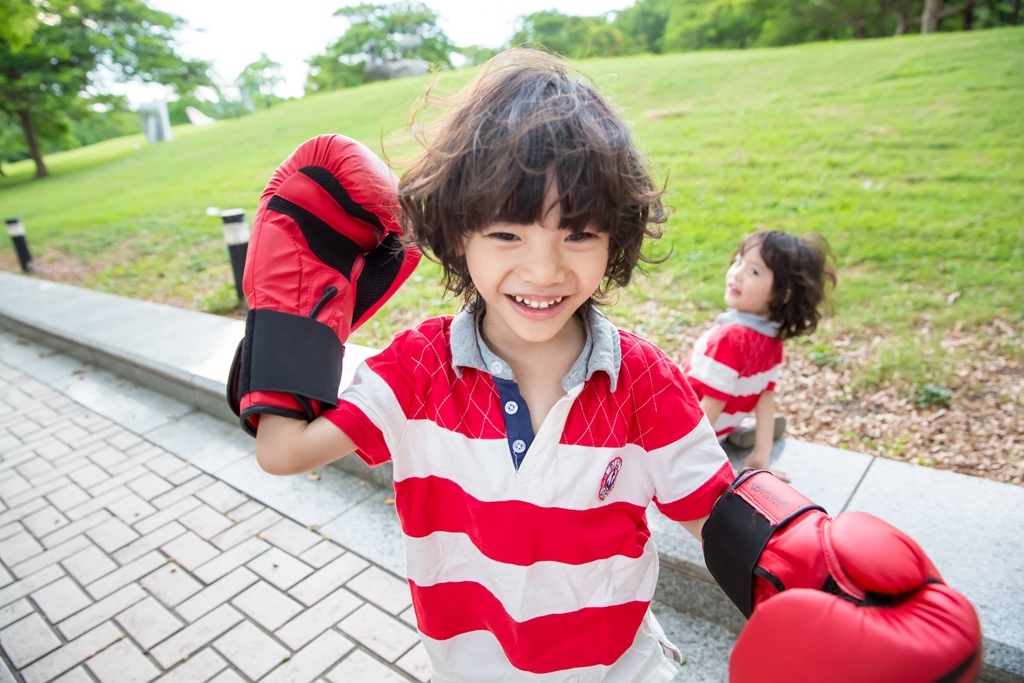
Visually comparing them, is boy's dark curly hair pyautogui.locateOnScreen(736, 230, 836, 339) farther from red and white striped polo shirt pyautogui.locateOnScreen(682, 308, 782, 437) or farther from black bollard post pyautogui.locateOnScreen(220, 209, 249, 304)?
black bollard post pyautogui.locateOnScreen(220, 209, 249, 304)

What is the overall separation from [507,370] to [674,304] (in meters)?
3.68

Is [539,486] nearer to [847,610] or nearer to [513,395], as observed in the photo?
[513,395]

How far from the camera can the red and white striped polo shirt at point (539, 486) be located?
1127mm

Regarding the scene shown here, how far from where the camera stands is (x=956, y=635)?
74 cm

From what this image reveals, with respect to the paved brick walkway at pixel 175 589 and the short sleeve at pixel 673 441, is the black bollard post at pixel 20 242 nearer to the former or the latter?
the paved brick walkway at pixel 175 589

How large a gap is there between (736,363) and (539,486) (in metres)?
1.50

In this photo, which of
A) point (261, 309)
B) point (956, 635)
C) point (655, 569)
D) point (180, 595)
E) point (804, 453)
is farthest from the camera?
point (804, 453)

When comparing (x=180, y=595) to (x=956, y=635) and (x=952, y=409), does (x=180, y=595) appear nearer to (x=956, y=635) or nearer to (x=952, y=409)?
(x=956, y=635)

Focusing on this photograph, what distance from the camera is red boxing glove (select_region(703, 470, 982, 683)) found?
0.73 m

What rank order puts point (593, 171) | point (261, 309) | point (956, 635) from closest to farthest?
1. point (956, 635)
2. point (593, 171)
3. point (261, 309)

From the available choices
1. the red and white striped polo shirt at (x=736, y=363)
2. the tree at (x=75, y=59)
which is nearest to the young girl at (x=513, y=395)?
the red and white striped polo shirt at (x=736, y=363)

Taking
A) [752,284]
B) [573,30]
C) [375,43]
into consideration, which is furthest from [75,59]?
[752,284]

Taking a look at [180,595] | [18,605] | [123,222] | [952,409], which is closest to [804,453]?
[952,409]

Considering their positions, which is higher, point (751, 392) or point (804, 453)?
point (751, 392)
